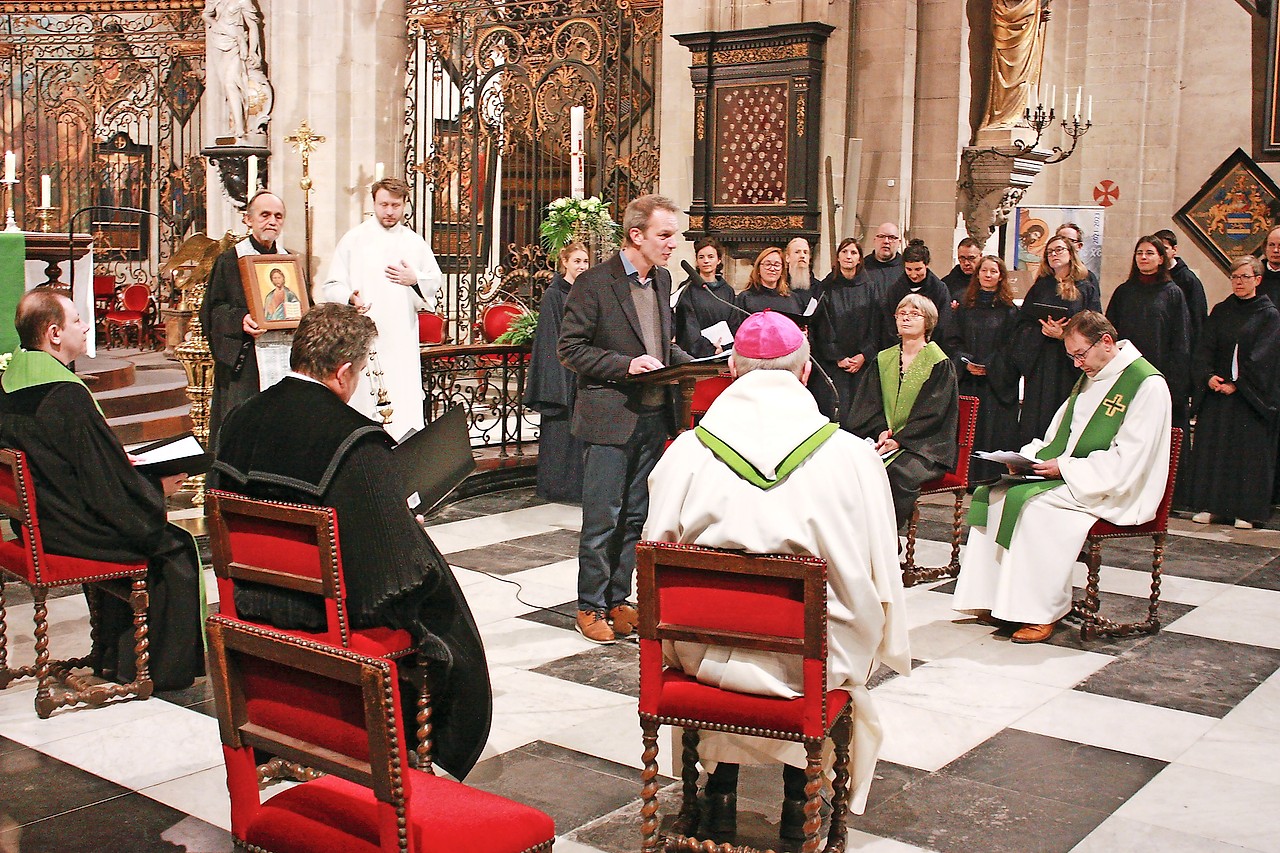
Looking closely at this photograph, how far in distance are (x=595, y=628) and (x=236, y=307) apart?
2722 mm

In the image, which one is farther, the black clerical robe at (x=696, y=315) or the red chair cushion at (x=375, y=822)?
the black clerical robe at (x=696, y=315)

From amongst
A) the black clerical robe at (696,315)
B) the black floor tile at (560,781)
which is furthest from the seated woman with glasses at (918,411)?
the black floor tile at (560,781)

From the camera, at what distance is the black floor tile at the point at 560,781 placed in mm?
3707

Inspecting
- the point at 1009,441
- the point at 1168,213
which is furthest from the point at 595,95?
the point at 1168,213

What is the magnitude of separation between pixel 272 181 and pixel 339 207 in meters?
0.68

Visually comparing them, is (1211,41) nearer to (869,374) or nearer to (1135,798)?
(869,374)

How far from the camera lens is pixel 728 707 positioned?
3.09 metres

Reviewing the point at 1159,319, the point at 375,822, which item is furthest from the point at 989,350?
the point at 375,822

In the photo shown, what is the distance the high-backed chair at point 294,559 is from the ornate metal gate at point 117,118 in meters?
13.2

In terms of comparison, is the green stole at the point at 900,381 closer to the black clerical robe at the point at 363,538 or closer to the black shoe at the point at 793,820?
the black shoe at the point at 793,820

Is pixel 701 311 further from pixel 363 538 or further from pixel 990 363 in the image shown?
pixel 363 538

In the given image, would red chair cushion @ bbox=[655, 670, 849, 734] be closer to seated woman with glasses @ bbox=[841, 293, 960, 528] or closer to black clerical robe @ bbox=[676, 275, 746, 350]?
seated woman with glasses @ bbox=[841, 293, 960, 528]

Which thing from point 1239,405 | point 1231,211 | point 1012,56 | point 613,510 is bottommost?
point 613,510

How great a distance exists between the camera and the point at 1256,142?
1266cm
